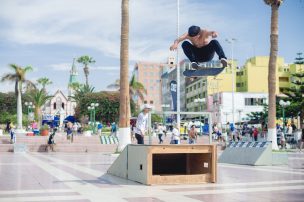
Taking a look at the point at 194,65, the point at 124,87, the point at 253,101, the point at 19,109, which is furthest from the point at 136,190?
the point at 253,101

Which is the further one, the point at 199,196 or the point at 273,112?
the point at 273,112

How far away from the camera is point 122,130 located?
21.1m

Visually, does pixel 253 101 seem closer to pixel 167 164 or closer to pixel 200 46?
pixel 167 164

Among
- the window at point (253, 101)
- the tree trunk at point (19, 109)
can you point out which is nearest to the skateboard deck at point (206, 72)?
the tree trunk at point (19, 109)

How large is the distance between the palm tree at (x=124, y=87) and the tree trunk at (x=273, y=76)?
7.53m

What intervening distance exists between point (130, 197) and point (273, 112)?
17.0 metres

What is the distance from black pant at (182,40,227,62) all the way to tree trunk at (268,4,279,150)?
1389 cm

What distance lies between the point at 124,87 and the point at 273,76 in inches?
312

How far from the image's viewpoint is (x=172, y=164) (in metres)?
10.9

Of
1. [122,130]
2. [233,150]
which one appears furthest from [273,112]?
[122,130]

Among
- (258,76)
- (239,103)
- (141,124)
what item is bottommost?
(141,124)

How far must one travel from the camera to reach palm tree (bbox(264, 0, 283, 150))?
22.7 meters

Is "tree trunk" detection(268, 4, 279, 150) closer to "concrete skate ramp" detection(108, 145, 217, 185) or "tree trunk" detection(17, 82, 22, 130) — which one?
"concrete skate ramp" detection(108, 145, 217, 185)

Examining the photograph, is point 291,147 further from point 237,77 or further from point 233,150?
point 237,77
